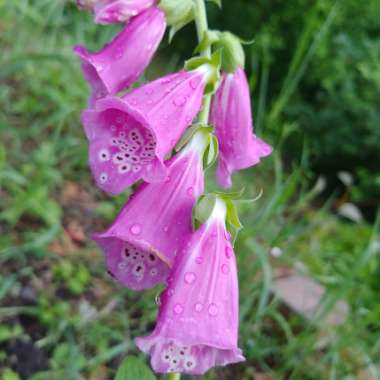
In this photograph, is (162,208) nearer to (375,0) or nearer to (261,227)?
(261,227)

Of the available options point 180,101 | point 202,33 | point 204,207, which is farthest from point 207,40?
point 204,207

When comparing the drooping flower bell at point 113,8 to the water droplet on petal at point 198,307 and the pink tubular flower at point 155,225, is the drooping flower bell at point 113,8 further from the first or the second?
the water droplet on petal at point 198,307

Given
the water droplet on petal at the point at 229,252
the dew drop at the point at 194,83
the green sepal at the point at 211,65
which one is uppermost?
the green sepal at the point at 211,65

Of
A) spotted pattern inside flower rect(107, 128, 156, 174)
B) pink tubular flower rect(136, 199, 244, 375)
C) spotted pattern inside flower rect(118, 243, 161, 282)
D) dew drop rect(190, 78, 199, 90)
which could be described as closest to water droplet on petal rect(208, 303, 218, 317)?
pink tubular flower rect(136, 199, 244, 375)

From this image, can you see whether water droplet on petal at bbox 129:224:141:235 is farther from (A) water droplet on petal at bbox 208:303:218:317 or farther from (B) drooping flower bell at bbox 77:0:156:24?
(B) drooping flower bell at bbox 77:0:156:24

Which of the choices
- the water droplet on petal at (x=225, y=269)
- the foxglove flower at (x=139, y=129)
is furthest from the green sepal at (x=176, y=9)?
the water droplet on petal at (x=225, y=269)

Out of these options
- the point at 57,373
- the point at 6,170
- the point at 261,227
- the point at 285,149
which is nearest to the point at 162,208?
the point at 57,373
